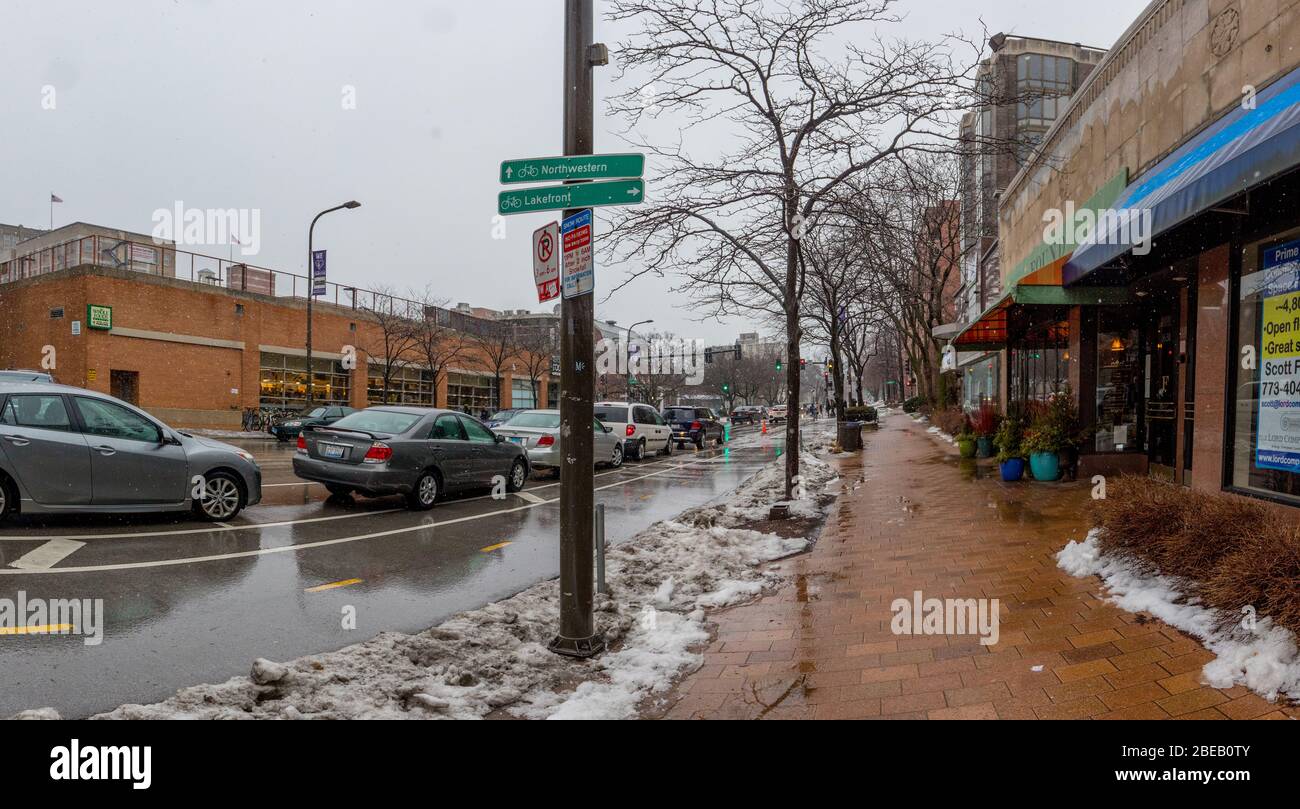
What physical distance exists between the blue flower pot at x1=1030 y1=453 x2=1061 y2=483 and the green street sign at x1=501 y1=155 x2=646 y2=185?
8.80m

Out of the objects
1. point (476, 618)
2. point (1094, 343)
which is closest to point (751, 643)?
point (476, 618)

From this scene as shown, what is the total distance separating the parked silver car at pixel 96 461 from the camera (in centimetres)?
686

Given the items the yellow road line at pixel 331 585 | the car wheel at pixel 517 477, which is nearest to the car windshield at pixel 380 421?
the car wheel at pixel 517 477

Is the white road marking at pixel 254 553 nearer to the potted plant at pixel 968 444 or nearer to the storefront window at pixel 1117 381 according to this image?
the storefront window at pixel 1117 381

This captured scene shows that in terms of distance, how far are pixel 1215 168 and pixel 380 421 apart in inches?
400

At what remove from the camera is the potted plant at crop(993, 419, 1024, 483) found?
10.9 meters

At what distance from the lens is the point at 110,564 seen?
607 centimetres

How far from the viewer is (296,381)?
3488cm

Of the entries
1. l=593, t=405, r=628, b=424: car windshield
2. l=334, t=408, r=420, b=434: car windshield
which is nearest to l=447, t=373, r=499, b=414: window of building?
l=593, t=405, r=628, b=424: car windshield

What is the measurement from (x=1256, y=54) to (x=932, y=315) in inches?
806

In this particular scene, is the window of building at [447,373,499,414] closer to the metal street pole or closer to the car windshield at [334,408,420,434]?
the car windshield at [334,408,420,434]

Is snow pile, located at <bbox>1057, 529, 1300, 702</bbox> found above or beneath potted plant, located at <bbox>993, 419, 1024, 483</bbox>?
beneath

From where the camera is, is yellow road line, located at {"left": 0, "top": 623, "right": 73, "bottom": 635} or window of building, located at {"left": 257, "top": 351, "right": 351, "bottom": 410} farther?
window of building, located at {"left": 257, "top": 351, "right": 351, "bottom": 410}

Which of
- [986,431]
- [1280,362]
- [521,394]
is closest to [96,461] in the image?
[1280,362]
